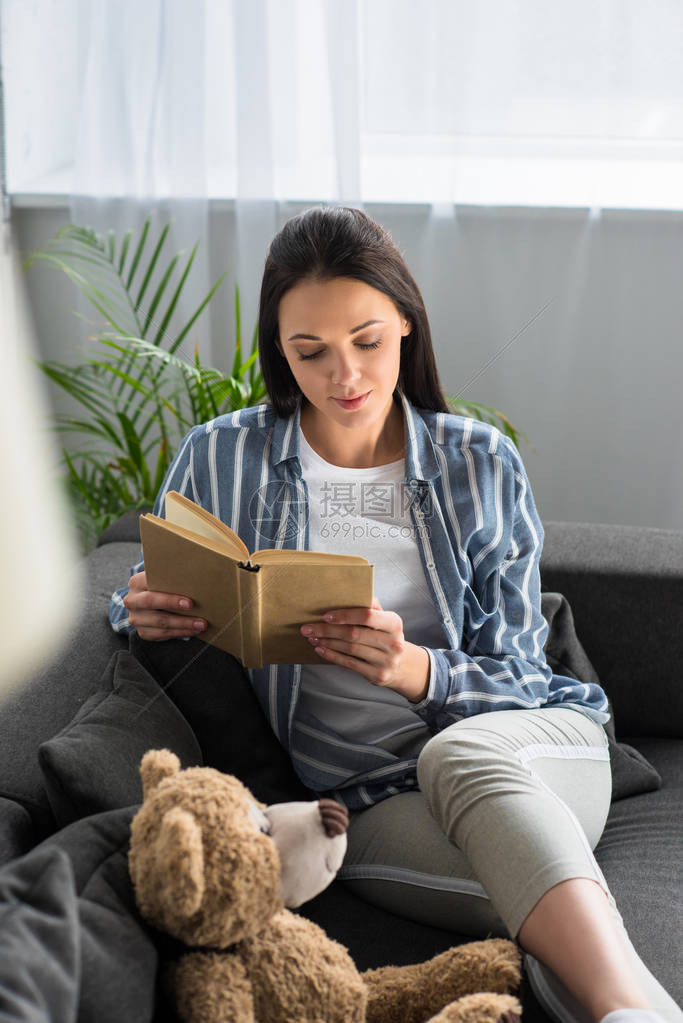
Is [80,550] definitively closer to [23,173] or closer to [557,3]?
[23,173]

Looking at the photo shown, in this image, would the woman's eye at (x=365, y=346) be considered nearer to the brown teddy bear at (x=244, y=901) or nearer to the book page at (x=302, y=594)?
the book page at (x=302, y=594)

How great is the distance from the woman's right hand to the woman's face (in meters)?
0.32

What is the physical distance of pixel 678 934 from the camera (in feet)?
3.61

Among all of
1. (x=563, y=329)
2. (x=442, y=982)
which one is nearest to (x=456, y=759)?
(x=442, y=982)

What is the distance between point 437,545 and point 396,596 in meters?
0.09

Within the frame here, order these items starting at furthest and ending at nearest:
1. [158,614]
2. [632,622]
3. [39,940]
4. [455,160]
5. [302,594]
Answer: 1. [455,160]
2. [632,622]
3. [158,614]
4. [302,594]
5. [39,940]

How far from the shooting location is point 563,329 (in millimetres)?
2211

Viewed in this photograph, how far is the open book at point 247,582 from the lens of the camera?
1.01 metres

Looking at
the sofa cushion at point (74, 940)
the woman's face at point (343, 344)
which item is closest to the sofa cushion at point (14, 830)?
the sofa cushion at point (74, 940)

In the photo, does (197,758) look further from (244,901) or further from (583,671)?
(583,671)

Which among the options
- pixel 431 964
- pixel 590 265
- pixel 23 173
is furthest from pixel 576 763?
pixel 23 173

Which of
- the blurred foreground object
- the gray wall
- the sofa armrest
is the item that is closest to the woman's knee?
the sofa armrest

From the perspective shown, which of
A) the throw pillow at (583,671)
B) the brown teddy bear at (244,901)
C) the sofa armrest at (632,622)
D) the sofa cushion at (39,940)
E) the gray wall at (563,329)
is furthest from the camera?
the gray wall at (563,329)

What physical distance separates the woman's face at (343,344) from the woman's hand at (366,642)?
0.93 ft
